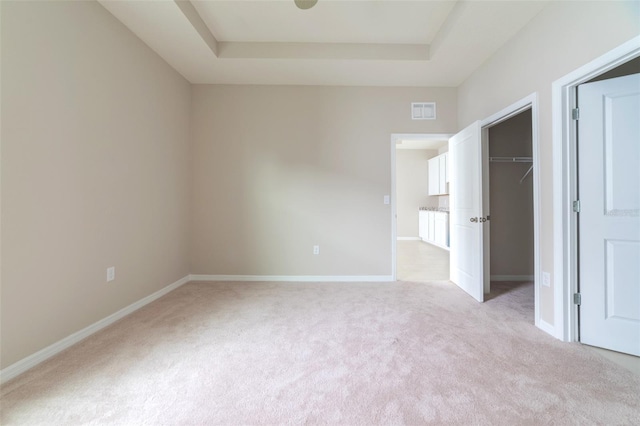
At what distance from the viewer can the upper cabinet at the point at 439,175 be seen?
21.0 ft

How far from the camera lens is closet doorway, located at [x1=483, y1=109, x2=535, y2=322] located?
3.54 meters

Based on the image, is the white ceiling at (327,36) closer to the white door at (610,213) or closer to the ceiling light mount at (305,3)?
the ceiling light mount at (305,3)

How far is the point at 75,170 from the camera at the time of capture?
1.94 meters

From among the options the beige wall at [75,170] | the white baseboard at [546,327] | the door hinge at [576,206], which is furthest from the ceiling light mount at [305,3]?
the white baseboard at [546,327]

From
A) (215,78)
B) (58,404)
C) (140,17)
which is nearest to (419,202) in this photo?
(215,78)

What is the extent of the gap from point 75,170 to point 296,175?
2264 millimetres

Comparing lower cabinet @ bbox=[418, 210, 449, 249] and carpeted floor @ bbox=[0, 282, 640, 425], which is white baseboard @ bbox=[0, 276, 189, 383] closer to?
carpeted floor @ bbox=[0, 282, 640, 425]

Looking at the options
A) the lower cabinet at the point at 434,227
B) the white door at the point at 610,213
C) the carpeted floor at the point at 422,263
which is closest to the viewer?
the white door at the point at 610,213

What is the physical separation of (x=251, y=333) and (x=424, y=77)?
11.8ft

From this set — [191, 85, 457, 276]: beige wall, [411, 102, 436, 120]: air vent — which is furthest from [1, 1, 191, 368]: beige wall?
[411, 102, 436, 120]: air vent

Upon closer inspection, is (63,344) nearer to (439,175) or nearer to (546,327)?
(546,327)

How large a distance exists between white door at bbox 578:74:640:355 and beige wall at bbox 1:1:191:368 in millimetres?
3855

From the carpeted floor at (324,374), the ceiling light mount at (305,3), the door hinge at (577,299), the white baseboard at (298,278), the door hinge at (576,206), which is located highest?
the ceiling light mount at (305,3)

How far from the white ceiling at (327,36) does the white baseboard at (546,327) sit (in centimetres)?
264
